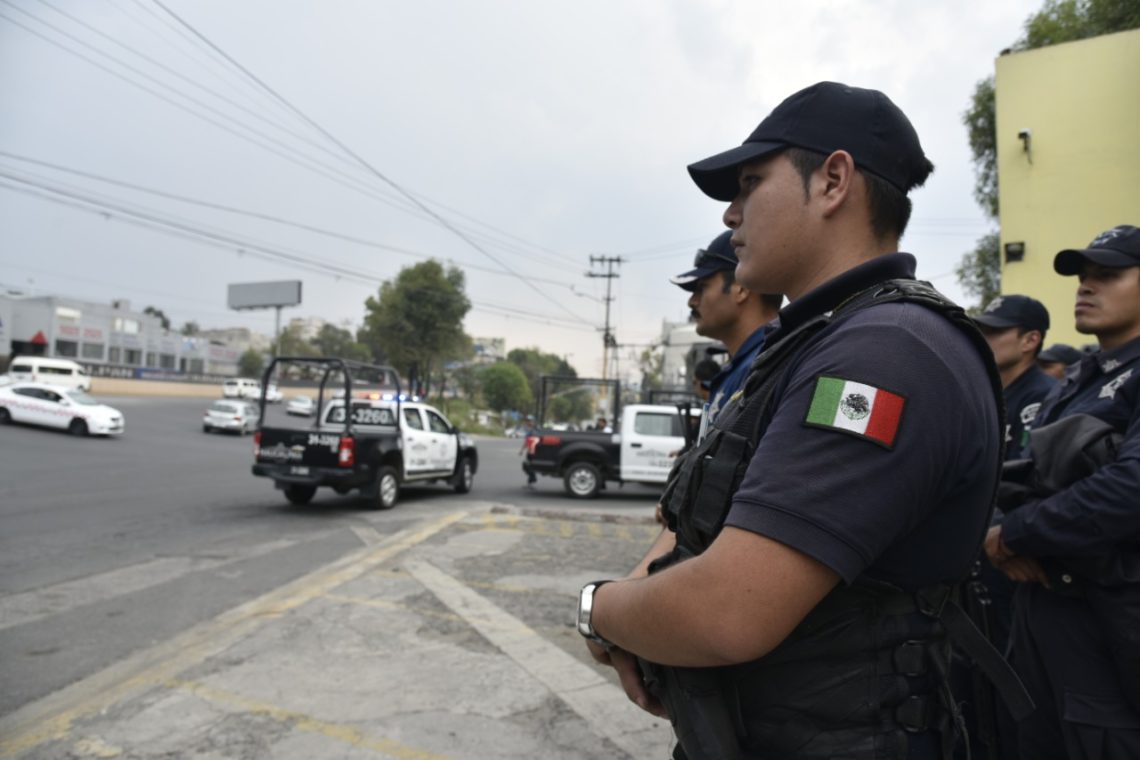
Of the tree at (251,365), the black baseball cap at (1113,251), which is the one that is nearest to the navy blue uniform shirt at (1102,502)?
the black baseball cap at (1113,251)

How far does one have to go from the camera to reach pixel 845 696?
3.67 feet

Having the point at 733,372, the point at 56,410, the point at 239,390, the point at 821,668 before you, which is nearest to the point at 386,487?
the point at 733,372

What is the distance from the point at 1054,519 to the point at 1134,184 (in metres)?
11.0

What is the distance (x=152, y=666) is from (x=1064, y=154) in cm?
1256

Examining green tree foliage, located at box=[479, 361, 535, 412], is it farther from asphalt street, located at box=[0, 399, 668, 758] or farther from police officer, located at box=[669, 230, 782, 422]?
police officer, located at box=[669, 230, 782, 422]

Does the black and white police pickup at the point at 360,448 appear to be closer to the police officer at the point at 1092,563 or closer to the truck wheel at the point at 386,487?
the truck wheel at the point at 386,487

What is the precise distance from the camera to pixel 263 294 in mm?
74062

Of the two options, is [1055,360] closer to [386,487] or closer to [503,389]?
[386,487]

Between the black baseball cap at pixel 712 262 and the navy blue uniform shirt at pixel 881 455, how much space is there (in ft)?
5.80

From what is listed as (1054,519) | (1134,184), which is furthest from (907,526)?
(1134,184)

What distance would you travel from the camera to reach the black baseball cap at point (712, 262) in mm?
2883

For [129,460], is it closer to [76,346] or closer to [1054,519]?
[1054,519]

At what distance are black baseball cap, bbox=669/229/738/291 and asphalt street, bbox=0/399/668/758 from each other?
1.90 meters

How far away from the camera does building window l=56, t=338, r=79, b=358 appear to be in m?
Answer: 53.4
